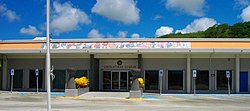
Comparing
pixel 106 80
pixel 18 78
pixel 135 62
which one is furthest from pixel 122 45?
pixel 18 78

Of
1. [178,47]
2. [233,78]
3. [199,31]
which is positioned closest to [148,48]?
[178,47]

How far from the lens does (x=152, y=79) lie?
33219 mm

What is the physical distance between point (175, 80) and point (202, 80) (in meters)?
2.48

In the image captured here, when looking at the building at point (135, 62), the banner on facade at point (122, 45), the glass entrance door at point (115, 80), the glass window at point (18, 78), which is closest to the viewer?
the building at point (135, 62)

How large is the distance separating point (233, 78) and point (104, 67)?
1206 centimetres

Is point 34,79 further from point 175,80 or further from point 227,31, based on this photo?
point 227,31

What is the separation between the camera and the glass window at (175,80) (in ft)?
107

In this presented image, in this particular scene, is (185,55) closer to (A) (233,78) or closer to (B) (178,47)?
(B) (178,47)

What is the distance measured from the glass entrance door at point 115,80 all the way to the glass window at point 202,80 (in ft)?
22.3

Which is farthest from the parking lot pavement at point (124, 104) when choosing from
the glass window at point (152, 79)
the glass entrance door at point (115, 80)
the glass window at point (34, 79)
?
the glass window at point (34, 79)

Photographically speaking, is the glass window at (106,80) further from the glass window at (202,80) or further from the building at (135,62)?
the glass window at (202,80)

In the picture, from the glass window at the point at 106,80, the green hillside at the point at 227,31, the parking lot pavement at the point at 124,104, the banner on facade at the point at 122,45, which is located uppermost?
the green hillside at the point at 227,31

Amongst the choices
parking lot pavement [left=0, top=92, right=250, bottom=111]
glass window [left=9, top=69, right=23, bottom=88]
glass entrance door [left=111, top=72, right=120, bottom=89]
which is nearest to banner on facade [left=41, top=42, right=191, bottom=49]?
glass entrance door [left=111, top=72, right=120, bottom=89]

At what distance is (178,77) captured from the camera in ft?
107
